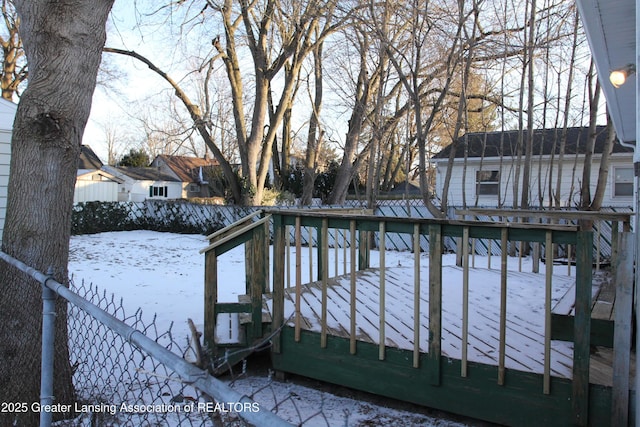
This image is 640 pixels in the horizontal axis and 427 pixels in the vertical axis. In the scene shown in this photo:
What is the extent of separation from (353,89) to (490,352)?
518 inches

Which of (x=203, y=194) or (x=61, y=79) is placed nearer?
(x=61, y=79)

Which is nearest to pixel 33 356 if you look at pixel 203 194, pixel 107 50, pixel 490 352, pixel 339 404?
pixel 339 404

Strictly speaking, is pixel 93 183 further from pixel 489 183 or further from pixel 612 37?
pixel 612 37

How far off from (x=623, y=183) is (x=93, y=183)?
2669cm

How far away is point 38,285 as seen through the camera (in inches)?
118

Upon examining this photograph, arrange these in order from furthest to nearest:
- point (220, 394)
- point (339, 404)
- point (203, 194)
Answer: point (203, 194) → point (339, 404) → point (220, 394)

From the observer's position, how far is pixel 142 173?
41.6m

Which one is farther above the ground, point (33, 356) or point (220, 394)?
point (220, 394)

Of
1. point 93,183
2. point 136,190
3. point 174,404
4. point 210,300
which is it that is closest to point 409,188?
point 136,190

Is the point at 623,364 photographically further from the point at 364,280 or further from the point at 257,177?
the point at 257,177

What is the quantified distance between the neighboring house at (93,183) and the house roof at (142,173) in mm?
8256

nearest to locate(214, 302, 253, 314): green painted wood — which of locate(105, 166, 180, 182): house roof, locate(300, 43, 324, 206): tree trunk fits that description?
locate(300, 43, 324, 206): tree trunk

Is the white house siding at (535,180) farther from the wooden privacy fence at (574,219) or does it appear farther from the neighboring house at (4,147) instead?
the neighboring house at (4,147)

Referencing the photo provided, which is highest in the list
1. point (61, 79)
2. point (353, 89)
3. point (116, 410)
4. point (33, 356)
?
point (353, 89)
